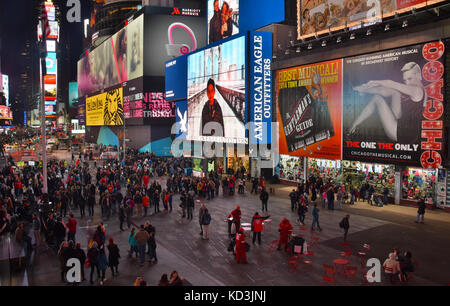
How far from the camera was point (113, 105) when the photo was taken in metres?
84.4

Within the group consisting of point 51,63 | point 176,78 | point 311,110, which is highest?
point 51,63

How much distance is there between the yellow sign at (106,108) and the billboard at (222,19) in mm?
37908

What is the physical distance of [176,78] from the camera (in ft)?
177

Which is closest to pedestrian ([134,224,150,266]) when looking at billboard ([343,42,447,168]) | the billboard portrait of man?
billboard ([343,42,447,168])

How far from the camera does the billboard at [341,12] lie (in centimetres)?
2450

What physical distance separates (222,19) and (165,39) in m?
26.5

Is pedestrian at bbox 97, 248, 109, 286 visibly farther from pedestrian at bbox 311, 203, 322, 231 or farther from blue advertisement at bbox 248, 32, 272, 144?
blue advertisement at bbox 248, 32, 272, 144

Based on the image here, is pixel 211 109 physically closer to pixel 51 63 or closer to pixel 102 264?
pixel 102 264

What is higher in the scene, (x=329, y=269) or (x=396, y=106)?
(x=396, y=106)

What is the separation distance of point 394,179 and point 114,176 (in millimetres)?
22925

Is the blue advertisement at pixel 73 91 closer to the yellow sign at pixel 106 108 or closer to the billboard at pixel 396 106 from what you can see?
the yellow sign at pixel 106 108

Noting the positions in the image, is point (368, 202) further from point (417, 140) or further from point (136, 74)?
point (136, 74)

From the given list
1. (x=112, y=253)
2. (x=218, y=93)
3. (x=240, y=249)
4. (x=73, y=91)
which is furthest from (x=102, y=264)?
(x=73, y=91)

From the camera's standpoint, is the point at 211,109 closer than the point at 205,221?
No
